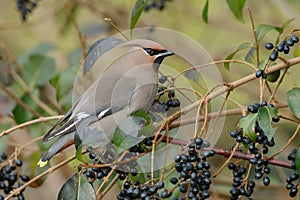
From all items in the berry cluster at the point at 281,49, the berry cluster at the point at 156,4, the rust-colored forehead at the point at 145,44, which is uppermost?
the berry cluster at the point at 281,49

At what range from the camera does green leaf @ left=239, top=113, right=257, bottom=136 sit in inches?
79.7

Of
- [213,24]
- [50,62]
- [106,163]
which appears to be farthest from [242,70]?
→ [106,163]

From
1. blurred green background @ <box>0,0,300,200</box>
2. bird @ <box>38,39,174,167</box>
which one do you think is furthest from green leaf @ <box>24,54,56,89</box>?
bird @ <box>38,39,174,167</box>

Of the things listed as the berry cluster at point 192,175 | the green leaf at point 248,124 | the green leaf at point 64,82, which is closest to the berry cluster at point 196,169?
the berry cluster at point 192,175

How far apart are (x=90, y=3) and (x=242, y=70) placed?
111 cm

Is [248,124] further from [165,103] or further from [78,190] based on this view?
[78,190]

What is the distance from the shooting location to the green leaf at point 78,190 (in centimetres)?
215

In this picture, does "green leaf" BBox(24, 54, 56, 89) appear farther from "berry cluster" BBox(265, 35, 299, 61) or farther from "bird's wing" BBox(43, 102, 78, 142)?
"berry cluster" BBox(265, 35, 299, 61)

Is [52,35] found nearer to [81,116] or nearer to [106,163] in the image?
[81,116]

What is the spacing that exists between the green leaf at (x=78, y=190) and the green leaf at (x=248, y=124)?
537 millimetres

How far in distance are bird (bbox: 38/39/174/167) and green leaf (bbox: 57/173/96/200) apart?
0.16 meters

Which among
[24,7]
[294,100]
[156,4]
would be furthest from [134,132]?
[24,7]

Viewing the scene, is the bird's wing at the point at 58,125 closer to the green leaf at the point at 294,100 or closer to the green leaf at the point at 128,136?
the green leaf at the point at 128,136

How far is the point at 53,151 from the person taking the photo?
8.23 feet
